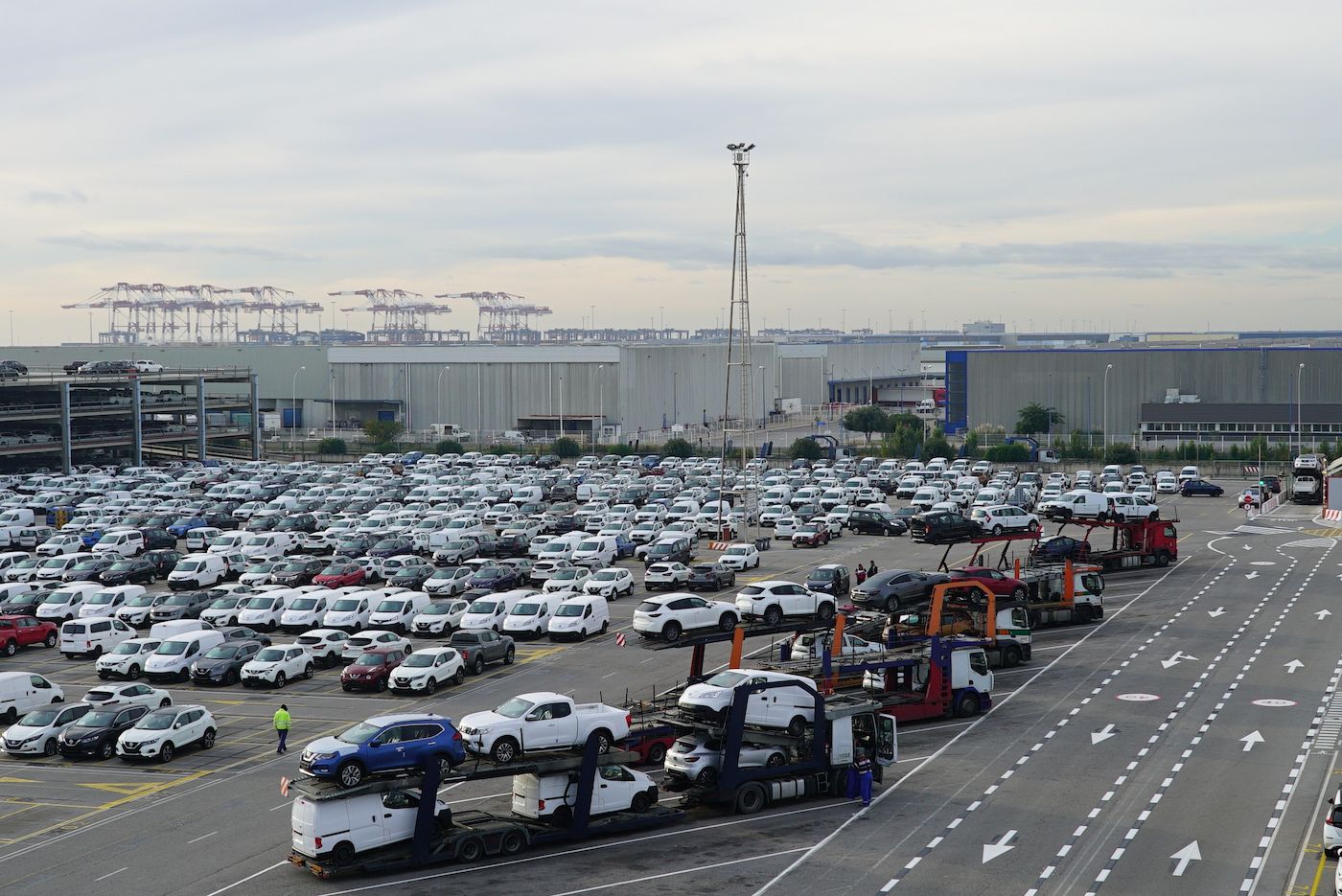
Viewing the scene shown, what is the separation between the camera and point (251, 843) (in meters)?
22.8

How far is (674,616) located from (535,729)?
51.0 feet

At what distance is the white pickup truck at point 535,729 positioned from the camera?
2370 cm

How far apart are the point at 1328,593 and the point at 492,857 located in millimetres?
34788

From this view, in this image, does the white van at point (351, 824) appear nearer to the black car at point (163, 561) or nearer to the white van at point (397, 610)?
the white van at point (397, 610)

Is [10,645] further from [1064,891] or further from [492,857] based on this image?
[1064,891]

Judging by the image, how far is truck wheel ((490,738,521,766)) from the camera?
934 inches

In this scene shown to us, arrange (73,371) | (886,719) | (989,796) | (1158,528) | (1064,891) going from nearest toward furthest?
(1064,891) → (989,796) → (886,719) → (1158,528) → (73,371)

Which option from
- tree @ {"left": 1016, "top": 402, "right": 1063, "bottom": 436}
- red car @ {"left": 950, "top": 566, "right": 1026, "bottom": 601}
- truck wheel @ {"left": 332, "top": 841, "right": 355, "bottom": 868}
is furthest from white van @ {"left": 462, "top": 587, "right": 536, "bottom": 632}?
tree @ {"left": 1016, "top": 402, "right": 1063, "bottom": 436}

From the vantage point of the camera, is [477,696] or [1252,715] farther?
[477,696]

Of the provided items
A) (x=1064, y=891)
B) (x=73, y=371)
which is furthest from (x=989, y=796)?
(x=73, y=371)

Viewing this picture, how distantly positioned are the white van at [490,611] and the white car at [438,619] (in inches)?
16.2

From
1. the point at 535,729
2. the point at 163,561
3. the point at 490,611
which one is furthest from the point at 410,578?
the point at 535,729

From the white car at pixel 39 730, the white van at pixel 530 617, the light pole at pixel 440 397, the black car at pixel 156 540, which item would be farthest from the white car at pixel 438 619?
the light pole at pixel 440 397

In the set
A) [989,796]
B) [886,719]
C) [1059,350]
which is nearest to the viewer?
[989,796]
